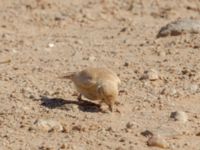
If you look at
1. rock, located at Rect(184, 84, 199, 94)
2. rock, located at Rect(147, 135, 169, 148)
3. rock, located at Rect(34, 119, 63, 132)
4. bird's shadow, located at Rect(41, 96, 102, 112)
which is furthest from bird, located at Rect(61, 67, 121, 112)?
rock, located at Rect(184, 84, 199, 94)

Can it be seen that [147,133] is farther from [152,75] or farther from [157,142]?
[152,75]

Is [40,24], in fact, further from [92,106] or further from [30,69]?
[92,106]

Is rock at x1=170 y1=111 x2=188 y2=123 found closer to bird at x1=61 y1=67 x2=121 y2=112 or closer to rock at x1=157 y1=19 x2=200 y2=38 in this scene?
bird at x1=61 y1=67 x2=121 y2=112

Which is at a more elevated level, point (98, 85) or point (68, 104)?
point (98, 85)

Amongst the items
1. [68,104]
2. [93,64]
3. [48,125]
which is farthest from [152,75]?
[48,125]

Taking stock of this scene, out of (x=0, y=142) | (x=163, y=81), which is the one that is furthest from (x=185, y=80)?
(x=0, y=142)

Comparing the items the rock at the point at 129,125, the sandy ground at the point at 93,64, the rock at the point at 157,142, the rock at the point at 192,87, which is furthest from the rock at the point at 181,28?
the rock at the point at 157,142

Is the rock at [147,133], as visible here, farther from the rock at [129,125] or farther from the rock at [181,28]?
the rock at [181,28]
